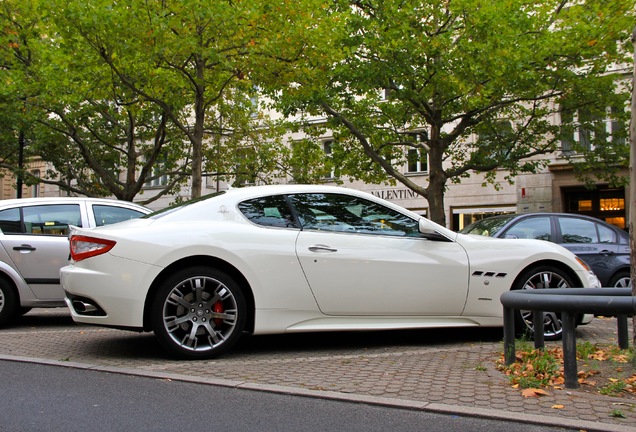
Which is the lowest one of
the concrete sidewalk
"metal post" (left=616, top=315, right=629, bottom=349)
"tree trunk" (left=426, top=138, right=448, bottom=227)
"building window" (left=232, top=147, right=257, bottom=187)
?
the concrete sidewalk

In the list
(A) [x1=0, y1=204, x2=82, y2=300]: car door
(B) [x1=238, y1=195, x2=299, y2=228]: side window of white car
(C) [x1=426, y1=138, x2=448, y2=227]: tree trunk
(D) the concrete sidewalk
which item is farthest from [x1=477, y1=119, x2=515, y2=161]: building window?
(B) [x1=238, y1=195, x2=299, y2=228]: side window of white car

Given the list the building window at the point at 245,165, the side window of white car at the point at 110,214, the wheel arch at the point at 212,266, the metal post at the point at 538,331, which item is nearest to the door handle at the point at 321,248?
the wheel arch at the point at 212,266

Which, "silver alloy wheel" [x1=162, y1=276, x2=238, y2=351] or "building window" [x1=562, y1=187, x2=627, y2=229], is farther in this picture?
"building window" [x1=562, y1=187, x2=627, y2=229]

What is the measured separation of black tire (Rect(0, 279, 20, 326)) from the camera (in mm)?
7680

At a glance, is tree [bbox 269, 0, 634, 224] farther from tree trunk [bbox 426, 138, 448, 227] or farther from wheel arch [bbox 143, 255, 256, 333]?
wheel arch [bbox 143, 255, 256, 333]

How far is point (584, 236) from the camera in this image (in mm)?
10180

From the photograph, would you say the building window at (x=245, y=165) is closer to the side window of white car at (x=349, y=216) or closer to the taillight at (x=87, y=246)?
the side window of white car at (x=349, y=216)

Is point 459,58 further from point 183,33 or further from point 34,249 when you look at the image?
point 34,249

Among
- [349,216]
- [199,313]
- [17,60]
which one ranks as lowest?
[199,313]

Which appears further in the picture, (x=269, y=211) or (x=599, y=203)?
(x=599, y=203)

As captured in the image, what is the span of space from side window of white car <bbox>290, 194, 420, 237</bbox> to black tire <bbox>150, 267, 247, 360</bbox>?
1035 millimetres

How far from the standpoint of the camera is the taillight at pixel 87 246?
5.35 m

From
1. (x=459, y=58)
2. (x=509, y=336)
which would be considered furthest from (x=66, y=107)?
(x=509, y=336)

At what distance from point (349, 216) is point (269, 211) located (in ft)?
2.59
